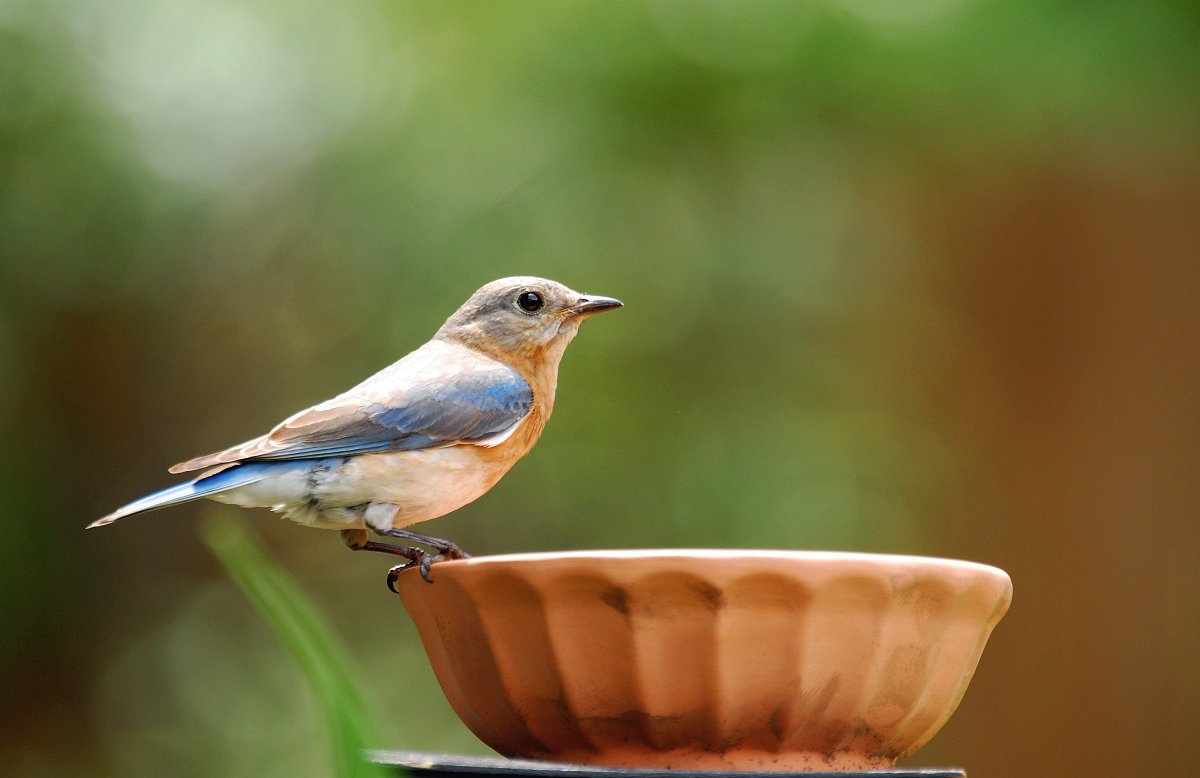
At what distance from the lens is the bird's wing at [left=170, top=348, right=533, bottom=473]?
129 inches

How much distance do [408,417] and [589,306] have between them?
66 cm

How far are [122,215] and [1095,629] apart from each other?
6.05 meters

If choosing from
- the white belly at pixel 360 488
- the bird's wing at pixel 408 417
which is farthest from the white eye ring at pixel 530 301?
the white belly at pixel 360 488

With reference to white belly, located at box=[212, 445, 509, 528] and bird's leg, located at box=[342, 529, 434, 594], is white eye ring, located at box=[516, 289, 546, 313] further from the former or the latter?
bird's leg, located at box=[342, 529, 434, 594]

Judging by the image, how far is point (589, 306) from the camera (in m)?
3.71

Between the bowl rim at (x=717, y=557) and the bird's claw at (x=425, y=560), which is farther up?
the bowl rim at (x=717, y=557)

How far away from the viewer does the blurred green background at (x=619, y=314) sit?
6.93m

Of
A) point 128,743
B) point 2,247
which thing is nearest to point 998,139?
point 2,247

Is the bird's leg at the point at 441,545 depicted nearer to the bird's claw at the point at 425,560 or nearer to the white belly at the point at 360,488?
the bird's claw at the point at 425,560

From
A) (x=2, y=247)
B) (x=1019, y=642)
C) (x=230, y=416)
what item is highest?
(x=2, y=247)

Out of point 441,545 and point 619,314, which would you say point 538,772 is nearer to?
point 441,545

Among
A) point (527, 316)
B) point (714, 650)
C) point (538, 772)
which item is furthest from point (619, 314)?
point (538, 772)

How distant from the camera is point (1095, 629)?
23.5ft

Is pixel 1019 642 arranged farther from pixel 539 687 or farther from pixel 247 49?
pixel 539 687
